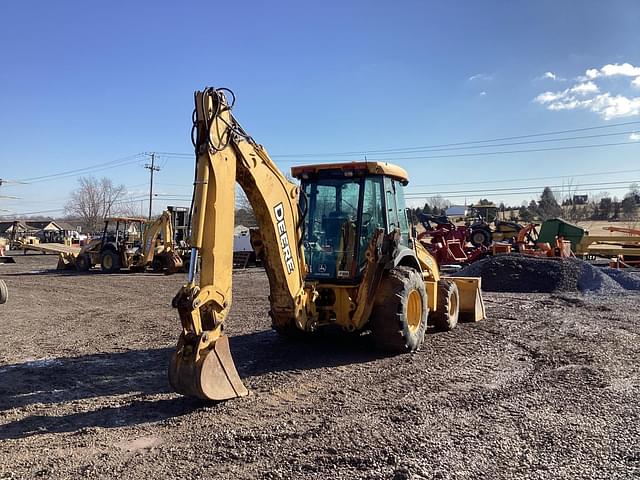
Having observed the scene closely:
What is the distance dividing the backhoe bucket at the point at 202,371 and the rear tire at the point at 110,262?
62.6ft

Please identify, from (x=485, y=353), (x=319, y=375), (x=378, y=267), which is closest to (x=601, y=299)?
(x=485, y=353)

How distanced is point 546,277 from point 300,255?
430 inches

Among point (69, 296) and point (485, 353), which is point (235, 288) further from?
point (485, 353)

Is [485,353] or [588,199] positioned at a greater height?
[588,199]

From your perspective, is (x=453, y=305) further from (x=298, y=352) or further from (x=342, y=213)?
(x=298, y=352)

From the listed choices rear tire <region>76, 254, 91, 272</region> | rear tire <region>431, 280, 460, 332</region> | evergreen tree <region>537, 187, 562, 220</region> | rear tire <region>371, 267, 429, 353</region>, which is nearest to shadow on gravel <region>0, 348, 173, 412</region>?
rear tire <region>371, 267, 429, 353</region>

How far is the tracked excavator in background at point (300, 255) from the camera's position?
4.89 m

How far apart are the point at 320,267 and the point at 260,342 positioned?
5.53 feet

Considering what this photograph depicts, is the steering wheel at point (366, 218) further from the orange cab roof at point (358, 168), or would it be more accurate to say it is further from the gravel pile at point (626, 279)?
the gravel pile at point (626, 279)

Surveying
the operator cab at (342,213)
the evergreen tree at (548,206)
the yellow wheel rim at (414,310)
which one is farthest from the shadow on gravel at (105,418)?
the evergreen tree at (548,206)

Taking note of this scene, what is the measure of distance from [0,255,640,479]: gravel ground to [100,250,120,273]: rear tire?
13448 millimetres

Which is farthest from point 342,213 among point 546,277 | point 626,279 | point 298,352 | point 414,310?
point 626,279

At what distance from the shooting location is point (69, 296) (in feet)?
48.1

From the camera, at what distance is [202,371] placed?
15.5ft
